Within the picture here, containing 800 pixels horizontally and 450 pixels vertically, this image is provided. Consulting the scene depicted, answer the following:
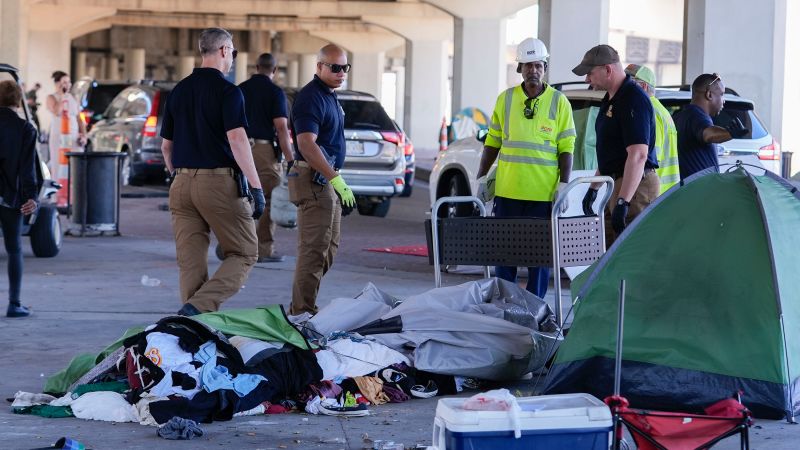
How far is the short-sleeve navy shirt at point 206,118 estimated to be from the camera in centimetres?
853

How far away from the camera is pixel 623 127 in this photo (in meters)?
8.96

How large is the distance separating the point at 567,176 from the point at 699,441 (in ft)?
12.8

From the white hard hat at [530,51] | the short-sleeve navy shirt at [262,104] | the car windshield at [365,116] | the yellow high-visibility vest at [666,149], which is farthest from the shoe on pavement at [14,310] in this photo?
the car windshield at [365,116]

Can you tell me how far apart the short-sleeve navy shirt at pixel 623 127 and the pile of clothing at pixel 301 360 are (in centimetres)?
121

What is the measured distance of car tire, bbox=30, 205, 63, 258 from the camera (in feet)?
45.8

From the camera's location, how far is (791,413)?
720 centimetres

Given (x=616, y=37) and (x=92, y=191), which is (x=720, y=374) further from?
(x=616, y=37)

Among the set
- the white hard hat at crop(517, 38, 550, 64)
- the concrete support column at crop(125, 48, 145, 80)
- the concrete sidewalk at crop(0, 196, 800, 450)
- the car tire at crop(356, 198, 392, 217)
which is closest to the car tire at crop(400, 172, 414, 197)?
the car tire at crop(356, 198, 392, 217)

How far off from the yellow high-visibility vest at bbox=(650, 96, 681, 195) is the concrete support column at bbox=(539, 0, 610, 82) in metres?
11.8

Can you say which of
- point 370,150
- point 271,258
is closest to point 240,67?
point 370,150

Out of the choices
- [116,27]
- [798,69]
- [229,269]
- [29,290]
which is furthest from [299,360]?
[116,27]

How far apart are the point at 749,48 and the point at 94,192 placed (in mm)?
9260

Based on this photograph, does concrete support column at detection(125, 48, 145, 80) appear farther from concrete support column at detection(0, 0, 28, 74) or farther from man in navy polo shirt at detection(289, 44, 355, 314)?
man in navy polo shirt at detection(289, 44, 355, 314)

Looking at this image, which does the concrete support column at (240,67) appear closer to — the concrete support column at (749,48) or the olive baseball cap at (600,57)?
the concrete support column at (749,48)
